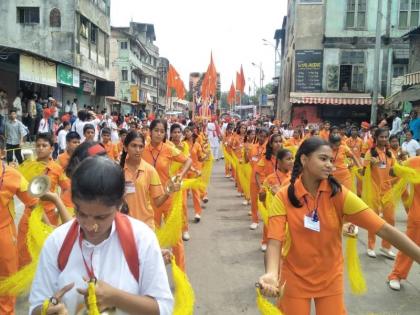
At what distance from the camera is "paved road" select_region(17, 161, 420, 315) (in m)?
4.78

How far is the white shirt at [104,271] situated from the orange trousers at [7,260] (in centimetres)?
210

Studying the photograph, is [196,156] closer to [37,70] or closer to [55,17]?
[37,70]

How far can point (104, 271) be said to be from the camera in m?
1.76

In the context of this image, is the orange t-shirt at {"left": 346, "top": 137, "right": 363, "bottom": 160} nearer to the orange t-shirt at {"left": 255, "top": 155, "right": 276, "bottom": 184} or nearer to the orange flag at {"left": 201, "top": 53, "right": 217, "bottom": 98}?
the orange t-shirt at {"left": 255, "top": 155, "right": 276, "bottom": 184}

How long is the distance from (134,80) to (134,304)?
175 ft

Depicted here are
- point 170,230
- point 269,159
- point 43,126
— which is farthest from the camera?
point 43,126

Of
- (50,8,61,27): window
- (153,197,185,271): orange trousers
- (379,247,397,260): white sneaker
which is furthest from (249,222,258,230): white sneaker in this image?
(50,8,61,27): window

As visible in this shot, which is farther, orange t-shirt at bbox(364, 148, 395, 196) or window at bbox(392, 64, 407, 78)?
window at bbox(392, 64, 407, 78)

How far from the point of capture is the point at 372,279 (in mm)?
5668

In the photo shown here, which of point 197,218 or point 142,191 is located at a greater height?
point 142,191

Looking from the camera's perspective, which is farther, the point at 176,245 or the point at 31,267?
the point at 176,245

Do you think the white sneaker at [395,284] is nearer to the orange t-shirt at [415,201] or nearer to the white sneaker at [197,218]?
the orange t-shirt at [415,201]

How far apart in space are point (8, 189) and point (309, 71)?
28.2 metres

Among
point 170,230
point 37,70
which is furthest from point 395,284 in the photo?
point 37,70
